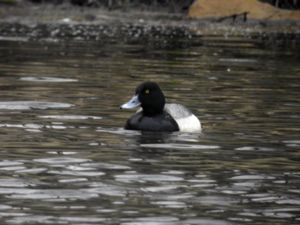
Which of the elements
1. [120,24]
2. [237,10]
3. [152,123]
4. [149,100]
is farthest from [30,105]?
[237,10]

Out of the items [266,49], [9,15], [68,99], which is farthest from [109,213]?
[9,15]

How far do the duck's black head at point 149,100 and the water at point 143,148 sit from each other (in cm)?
41

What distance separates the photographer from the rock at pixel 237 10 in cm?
4562

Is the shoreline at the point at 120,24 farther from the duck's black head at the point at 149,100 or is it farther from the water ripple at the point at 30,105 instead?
the duck's black head at the point at 149,100

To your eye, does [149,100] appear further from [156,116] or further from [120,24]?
[120,24]

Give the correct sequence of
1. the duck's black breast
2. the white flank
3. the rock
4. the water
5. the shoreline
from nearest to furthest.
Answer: the water, the duck's black breast, the white flank, the shoreline, the rock

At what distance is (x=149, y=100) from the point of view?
1728 cm

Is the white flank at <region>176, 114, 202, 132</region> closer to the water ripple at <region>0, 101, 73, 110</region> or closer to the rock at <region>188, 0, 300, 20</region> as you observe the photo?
the water ripple at <region>0, 101, 73, 110</region>

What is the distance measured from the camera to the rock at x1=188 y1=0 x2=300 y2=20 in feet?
150

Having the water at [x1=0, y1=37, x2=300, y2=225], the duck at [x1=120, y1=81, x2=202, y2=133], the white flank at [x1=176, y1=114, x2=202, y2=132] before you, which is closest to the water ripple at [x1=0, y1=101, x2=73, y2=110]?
the water at [x1=0, y1=37, x2=300, y2=225]

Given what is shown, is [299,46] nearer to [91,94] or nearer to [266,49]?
[266,49]

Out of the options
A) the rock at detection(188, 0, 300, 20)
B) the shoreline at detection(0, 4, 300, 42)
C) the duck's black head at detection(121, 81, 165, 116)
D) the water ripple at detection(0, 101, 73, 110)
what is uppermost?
the duck's black head at detection(121, 81, 165, 116)

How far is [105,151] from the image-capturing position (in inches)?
593

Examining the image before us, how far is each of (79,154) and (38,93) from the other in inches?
272
